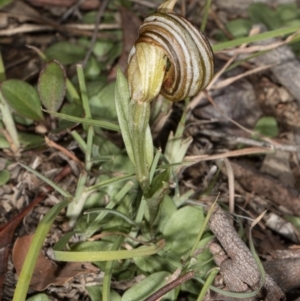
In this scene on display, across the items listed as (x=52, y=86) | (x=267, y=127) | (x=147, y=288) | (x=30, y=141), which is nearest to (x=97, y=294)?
(x=147, y=288)

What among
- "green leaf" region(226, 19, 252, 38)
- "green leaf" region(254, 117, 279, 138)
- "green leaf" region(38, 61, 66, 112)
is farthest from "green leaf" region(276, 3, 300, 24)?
"green leaf" region(38, 61, 66, 112)

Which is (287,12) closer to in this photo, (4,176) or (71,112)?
(71,112)

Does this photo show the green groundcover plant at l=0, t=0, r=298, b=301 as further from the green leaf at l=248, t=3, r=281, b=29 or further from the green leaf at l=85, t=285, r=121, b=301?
the green leaf at l=248, t=3, r=281, b=29

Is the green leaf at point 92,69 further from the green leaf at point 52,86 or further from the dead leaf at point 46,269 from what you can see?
the dead leaf at point 46,269

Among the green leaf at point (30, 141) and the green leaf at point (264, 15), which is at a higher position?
the green leaf at point (264, 15)

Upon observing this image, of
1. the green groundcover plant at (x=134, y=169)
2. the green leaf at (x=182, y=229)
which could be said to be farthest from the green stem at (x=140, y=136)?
the green leaf at (x=182, y=229)

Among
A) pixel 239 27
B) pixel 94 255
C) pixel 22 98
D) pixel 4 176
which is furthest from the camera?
pixel 239 27
